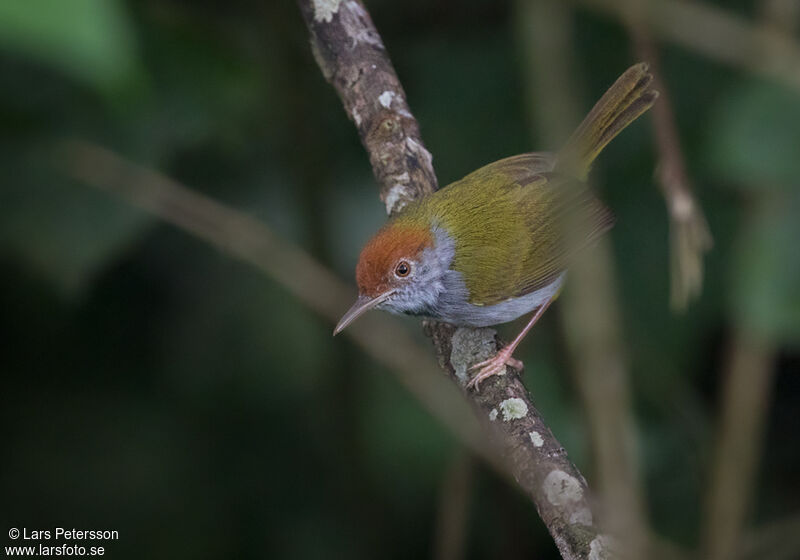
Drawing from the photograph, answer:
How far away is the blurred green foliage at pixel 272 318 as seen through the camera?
4.17 meters

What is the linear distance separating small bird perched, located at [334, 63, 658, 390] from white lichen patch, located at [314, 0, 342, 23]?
784mm

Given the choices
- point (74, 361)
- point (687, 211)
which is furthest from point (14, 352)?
point (687, 211)

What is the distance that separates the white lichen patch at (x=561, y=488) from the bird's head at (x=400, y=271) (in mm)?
1222

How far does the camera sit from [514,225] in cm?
373

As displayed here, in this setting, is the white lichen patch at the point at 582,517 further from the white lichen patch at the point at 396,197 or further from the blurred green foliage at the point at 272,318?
the blurred green foliage at the point at 272,318

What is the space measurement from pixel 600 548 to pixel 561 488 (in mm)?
197

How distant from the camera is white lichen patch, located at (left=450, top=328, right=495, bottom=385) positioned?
123 inches

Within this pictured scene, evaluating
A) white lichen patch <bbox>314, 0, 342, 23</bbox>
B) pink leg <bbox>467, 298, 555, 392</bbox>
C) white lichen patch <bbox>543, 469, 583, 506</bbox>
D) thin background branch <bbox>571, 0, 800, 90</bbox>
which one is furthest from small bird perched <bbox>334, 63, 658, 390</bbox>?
white lichen patch <bbox>543, 469, 583, 506</bbox>

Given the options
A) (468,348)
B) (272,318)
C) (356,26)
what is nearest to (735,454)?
(468,348)

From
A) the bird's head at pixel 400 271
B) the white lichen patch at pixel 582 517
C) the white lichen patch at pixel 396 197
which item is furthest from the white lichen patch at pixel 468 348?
the white lichen patch at pixel 582 517

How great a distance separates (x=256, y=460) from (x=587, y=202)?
237 cm

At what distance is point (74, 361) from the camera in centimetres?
487

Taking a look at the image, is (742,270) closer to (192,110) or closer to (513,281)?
(513,281)

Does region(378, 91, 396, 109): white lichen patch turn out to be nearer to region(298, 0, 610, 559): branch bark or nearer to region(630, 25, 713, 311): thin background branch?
region(298, 0, 610, 559): branch bark
